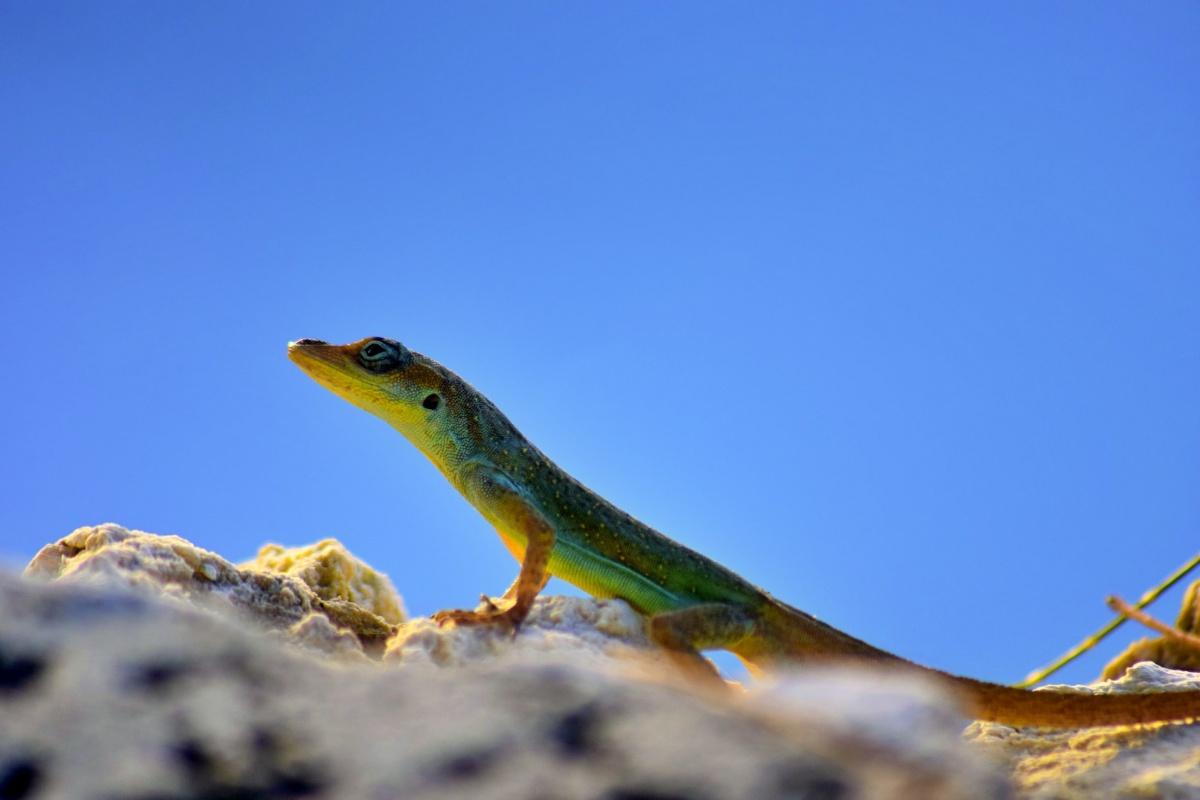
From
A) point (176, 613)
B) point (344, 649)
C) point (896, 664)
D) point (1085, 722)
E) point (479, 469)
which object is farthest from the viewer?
point (479, 469)

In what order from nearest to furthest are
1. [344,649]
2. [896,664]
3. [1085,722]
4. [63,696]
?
[63,696]
[344,649]
[1085,722]
[896,664]

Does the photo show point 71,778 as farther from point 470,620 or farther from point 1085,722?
point 1085,722

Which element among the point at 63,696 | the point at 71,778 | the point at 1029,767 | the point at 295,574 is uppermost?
the point at 295,574

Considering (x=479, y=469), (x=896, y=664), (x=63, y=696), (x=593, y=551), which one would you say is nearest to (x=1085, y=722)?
(x=896, y=664)

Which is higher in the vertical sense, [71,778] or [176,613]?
[176,613]

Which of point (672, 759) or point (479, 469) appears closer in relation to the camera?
point (672, 759)

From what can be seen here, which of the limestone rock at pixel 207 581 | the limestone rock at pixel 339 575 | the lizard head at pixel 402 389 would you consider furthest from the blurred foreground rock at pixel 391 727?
the lizard head at pixel 402 389

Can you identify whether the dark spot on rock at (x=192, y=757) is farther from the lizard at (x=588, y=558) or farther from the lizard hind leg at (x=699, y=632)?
the lizard hind leg at (x=699, y=632)

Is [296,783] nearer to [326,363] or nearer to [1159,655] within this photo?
[326,363]
